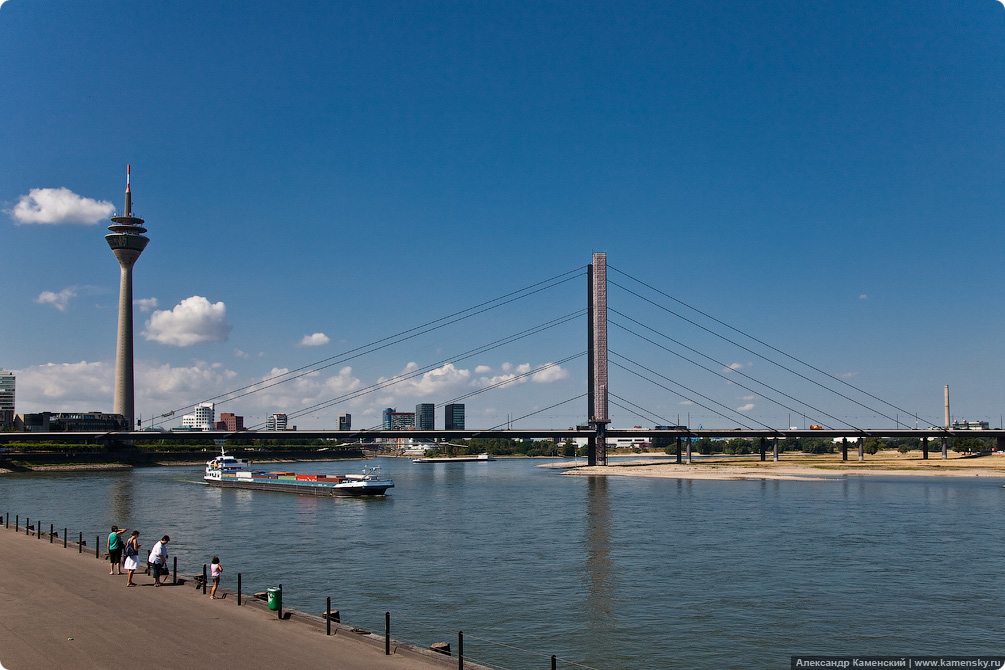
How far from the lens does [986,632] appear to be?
26.8m

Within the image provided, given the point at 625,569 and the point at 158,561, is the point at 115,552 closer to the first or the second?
the point at 158,561

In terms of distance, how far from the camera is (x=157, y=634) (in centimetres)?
2059

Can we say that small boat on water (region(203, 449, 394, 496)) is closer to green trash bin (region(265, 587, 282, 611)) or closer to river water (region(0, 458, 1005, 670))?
river water (region(0, 458, 1005, 670))

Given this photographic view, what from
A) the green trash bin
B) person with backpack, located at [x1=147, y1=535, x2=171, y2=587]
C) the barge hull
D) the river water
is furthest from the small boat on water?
the green trash bin

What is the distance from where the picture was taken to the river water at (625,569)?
85.4ft

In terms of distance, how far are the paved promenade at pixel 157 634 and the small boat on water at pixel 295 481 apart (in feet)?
206

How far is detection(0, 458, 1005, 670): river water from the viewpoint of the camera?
2602 centimetres

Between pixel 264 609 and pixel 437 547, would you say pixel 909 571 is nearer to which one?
pixel 437 547

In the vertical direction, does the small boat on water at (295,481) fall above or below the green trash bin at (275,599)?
below

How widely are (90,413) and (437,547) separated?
175 metres

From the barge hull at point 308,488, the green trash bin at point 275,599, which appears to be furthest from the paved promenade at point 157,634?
the barge hull at point 308,488

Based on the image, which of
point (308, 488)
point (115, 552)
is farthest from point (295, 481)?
point (115, 552)

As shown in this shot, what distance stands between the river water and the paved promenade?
4.83 meters

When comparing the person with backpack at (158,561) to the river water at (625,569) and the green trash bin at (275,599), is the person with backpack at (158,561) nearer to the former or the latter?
the river water at (625,569)
